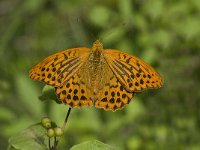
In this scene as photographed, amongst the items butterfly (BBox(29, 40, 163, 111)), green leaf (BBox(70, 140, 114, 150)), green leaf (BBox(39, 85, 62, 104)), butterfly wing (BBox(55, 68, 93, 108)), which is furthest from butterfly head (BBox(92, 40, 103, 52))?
green leaf (BBox(70, 140, 114, 150))

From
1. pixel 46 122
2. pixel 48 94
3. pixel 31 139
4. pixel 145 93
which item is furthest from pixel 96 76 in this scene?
pixel 145 93

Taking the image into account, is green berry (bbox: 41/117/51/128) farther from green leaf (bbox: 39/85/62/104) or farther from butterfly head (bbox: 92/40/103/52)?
butterfly head (bbox: 92/40/103/52)

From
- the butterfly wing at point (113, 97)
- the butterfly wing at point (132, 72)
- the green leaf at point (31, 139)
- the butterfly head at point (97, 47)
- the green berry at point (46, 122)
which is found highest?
the butterfly head at point (97, 47)

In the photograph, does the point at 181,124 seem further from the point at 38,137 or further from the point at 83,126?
the point at 38,137

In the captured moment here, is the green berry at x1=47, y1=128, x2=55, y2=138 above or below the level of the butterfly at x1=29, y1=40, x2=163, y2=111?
below

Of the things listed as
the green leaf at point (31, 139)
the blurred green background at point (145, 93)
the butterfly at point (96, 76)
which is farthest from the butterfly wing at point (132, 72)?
the blurred green background at point (145, 93)

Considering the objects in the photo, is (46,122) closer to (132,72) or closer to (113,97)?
(113,97)

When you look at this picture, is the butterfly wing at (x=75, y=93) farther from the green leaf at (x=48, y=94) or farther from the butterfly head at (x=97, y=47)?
the butterfly head at (x=97, y=47)
